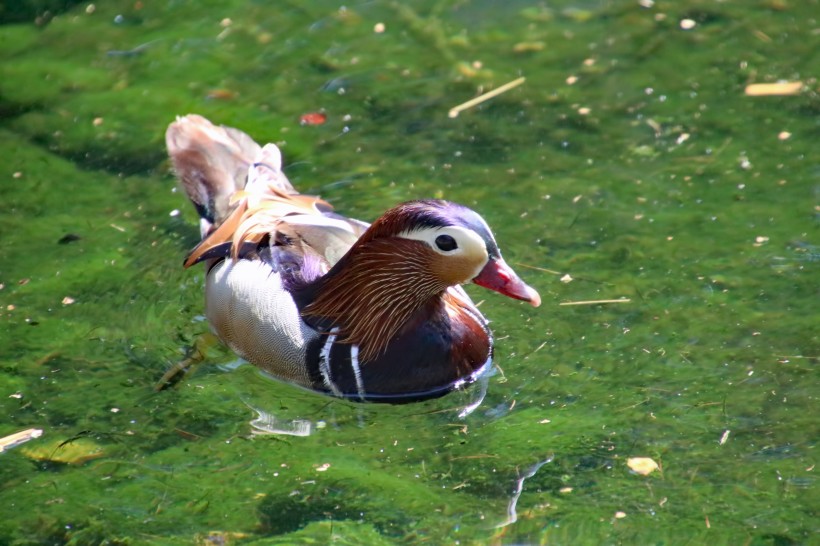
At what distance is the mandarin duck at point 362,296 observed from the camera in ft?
17.7

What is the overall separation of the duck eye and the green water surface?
715 mm

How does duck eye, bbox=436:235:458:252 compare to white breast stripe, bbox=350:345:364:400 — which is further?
white breast stripe, bbox=350:345:364:400

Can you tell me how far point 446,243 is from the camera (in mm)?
5379

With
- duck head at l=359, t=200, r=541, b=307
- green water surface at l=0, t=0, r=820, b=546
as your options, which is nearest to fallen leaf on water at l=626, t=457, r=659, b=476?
green water surface at l=0, t=0, r=820, b=546

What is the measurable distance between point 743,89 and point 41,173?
4515 mm

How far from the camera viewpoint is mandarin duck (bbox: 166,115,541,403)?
5.41 metres

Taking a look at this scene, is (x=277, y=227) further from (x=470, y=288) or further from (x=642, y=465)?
(x=642, y=465)

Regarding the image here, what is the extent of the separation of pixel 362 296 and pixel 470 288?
0.94 metres

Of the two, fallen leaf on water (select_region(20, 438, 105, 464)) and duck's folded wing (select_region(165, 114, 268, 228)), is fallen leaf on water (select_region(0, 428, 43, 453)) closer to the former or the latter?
fallen leaf on water (select_region(20, 438, 105, 464))

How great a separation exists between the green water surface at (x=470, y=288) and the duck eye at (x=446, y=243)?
2.35 ft

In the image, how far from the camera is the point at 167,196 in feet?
23.8

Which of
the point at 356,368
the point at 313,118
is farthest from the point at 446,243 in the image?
the point at 313,118

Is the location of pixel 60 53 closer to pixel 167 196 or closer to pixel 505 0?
pixel 167 196

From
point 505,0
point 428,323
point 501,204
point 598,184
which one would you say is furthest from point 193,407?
point 505,0
